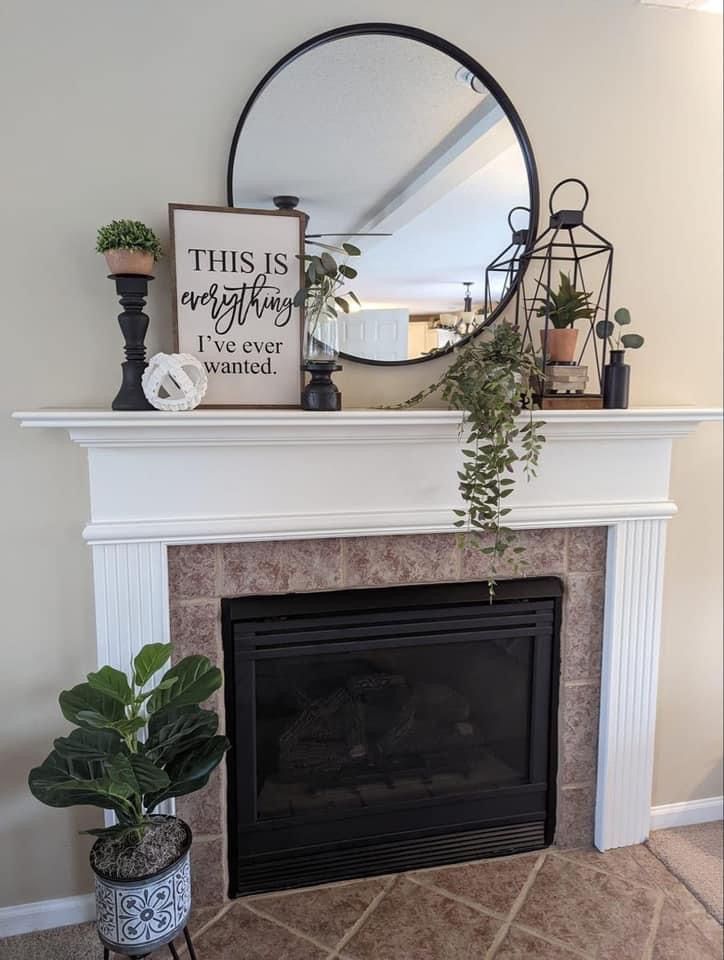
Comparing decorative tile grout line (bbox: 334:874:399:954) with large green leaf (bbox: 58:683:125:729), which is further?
decorative tile grout line (bbox: 334:874:399:954)

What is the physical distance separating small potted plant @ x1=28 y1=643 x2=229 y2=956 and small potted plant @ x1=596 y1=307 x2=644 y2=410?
1.16 meters

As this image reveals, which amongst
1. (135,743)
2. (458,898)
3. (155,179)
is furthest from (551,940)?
(155,179)

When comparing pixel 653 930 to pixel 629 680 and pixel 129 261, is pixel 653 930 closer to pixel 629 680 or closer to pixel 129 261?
pixel 629 680

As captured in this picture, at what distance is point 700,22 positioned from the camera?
1895 mm

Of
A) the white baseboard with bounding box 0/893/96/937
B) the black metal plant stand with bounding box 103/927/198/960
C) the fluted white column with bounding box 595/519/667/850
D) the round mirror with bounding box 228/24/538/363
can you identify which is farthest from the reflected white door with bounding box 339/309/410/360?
the white baseboard with bounding box 0/893/96/937

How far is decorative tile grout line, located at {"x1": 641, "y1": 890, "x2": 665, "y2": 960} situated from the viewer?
169 cm

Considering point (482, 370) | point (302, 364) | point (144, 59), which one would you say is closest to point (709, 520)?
point (482, 370)

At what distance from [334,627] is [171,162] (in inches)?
46.0

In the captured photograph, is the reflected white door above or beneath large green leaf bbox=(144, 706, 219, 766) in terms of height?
above

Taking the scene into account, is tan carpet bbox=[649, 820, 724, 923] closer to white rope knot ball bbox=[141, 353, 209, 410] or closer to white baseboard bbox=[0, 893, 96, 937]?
white baseboard bbox=[0, 893, 96, 937]

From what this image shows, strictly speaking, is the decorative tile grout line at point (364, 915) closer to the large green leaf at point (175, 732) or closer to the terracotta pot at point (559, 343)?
the large green leaf at point (175, 732)

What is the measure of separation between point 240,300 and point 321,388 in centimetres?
29

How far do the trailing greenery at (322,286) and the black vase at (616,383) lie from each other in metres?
0.69

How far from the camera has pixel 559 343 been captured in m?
1.78
